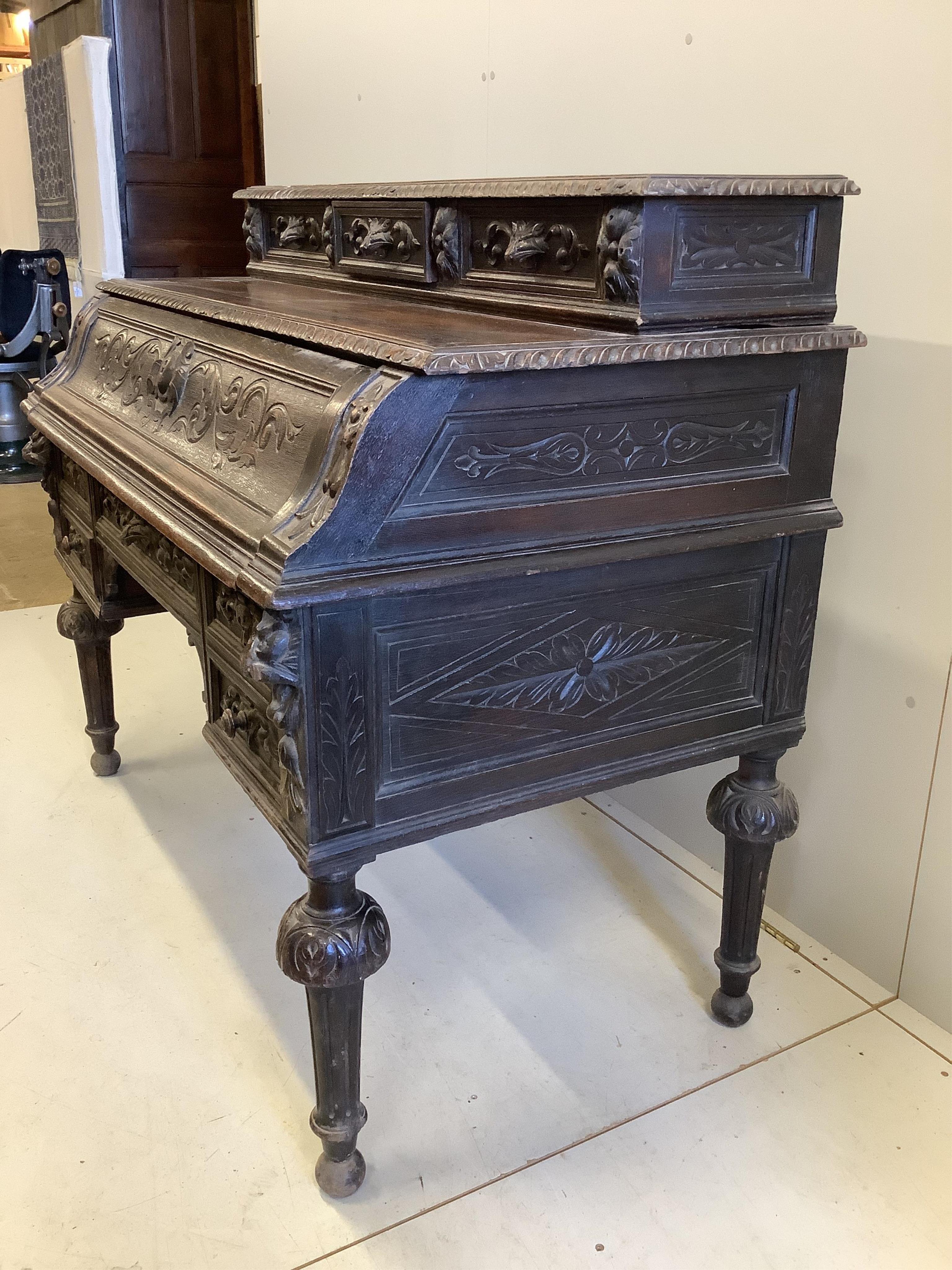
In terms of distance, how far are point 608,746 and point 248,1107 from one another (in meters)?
0.77

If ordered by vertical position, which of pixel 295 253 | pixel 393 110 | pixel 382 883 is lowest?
pixel 382 883

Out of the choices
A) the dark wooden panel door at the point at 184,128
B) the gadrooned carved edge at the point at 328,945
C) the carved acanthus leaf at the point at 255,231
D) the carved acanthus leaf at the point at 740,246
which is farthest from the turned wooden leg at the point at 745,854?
the dark wooden panel door at the point at 184,128

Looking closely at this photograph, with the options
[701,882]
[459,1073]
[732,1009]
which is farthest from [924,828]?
[459,1073]

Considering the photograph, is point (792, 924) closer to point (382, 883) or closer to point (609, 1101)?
point (609, 1101)

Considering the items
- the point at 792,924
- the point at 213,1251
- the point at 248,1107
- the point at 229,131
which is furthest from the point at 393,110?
the point at 229,131

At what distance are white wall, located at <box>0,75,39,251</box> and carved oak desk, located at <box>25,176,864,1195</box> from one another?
20.6ft

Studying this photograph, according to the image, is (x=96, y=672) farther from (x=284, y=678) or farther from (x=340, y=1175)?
(x=284, y=678)

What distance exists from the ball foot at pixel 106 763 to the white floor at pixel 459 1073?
147 mm

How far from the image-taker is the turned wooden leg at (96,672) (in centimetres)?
241

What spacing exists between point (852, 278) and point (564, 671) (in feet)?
2.75

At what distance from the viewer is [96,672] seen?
8.26ft

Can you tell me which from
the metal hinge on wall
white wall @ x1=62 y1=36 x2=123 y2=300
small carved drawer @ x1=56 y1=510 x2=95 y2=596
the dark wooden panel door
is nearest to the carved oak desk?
the metal hinge on wall

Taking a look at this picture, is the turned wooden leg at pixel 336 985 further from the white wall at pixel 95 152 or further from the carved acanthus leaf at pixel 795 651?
the white wall at pixel 95 152

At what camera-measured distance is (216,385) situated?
152 centimetres
